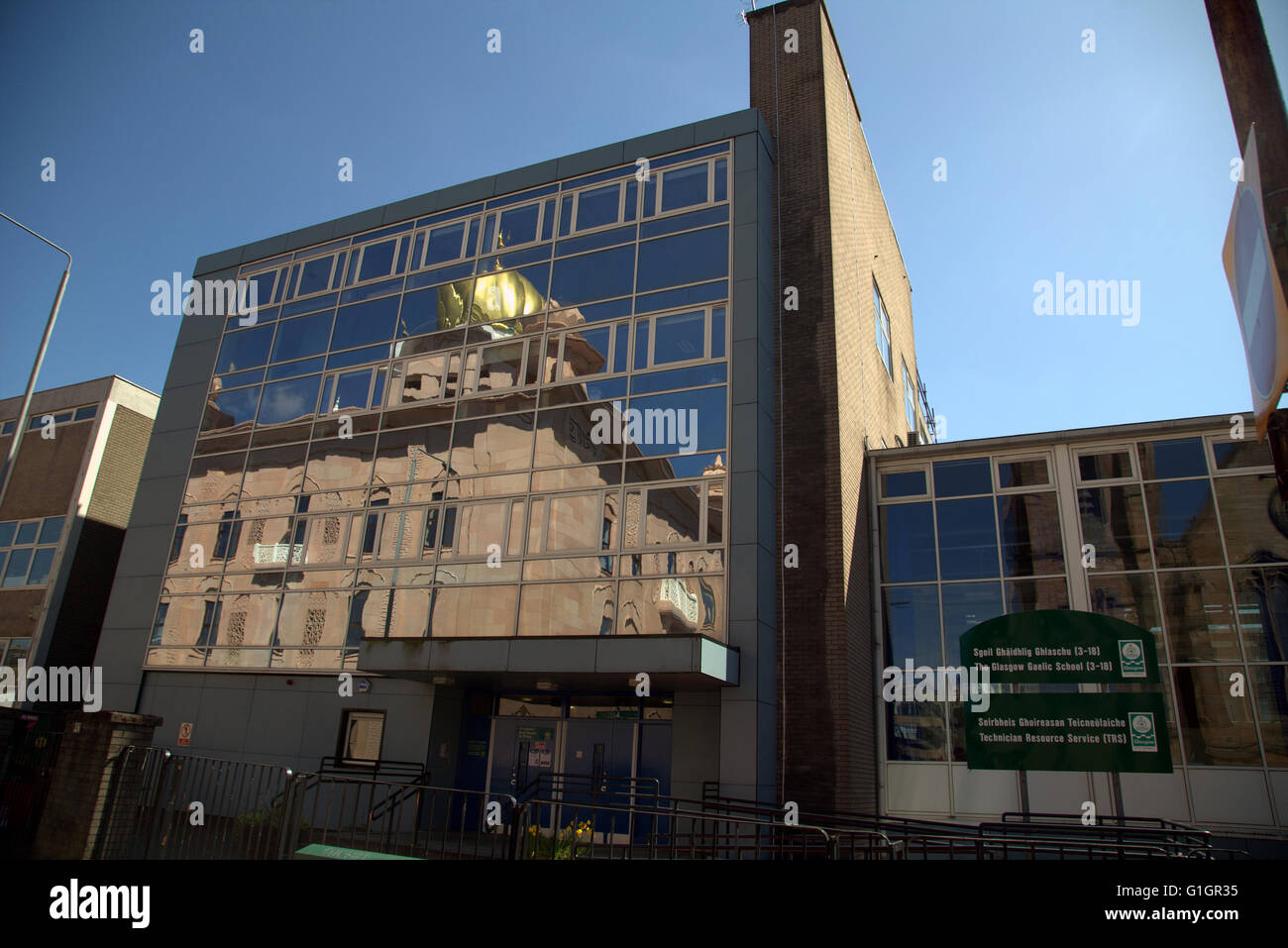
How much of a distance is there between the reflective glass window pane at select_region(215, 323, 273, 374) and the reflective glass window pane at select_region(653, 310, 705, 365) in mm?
11149

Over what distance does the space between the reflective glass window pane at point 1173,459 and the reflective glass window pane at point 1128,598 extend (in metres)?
1.86

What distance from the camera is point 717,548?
1398 centimetres

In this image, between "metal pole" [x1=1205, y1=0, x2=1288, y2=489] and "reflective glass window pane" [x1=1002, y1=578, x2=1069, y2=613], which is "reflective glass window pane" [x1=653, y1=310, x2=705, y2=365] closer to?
"reflective glass window pane" [x1=1002, y1=578, x2=1069, y2=613]

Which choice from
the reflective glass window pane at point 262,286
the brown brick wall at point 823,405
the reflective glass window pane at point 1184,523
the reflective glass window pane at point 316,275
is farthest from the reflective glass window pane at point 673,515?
the reflective glass window pane at point 262,286

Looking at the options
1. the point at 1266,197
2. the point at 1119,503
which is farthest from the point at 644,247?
the point at 1266,197

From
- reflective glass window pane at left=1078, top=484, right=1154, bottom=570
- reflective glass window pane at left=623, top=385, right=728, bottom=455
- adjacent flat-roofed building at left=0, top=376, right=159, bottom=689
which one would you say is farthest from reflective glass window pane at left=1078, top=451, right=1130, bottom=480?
adjacent flat-roofed building at left=0, top=376, right=159, bottom=689

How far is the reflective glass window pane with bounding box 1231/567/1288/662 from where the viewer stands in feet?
41.7

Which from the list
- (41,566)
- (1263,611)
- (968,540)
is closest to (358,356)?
(41,566)

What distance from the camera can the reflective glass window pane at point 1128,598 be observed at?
44.5 feet

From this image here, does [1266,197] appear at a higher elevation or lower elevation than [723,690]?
higher

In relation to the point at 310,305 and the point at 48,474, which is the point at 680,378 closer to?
the point at 310,305
